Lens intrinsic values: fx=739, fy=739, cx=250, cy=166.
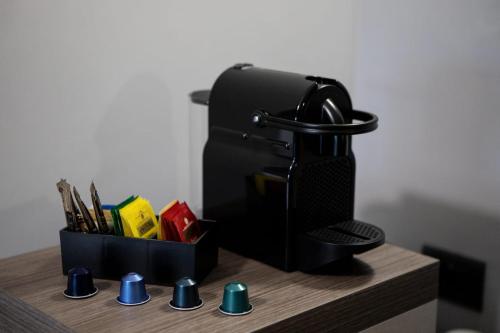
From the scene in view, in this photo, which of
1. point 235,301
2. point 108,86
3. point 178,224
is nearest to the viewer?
point 235,301

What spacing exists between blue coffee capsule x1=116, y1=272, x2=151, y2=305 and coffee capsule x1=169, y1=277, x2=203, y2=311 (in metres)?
0.05

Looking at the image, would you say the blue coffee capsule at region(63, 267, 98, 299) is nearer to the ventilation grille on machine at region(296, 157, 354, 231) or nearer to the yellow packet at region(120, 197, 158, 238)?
the yellow packet at region(120, 197, 158, 238)

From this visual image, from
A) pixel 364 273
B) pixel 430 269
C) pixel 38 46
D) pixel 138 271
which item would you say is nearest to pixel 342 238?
pixel 364 273

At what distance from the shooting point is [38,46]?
125 centimetres

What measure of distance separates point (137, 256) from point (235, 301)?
172 mm

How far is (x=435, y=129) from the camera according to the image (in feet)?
4.74

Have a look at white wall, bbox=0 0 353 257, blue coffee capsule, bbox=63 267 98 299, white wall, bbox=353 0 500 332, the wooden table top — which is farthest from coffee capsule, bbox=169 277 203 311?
white wall, bbox=353 0 500 332

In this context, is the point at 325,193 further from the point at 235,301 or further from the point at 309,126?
the point at 235,301

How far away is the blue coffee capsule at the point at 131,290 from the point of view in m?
0.98

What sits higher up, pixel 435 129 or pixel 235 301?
pixel 435 129

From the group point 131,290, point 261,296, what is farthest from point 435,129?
point 131,290

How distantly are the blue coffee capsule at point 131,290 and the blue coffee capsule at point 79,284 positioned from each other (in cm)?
5

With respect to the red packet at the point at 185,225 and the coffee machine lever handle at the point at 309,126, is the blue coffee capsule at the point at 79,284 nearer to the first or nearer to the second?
the red packet at the point at 185,225

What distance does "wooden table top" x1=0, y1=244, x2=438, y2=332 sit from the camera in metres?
0.94
